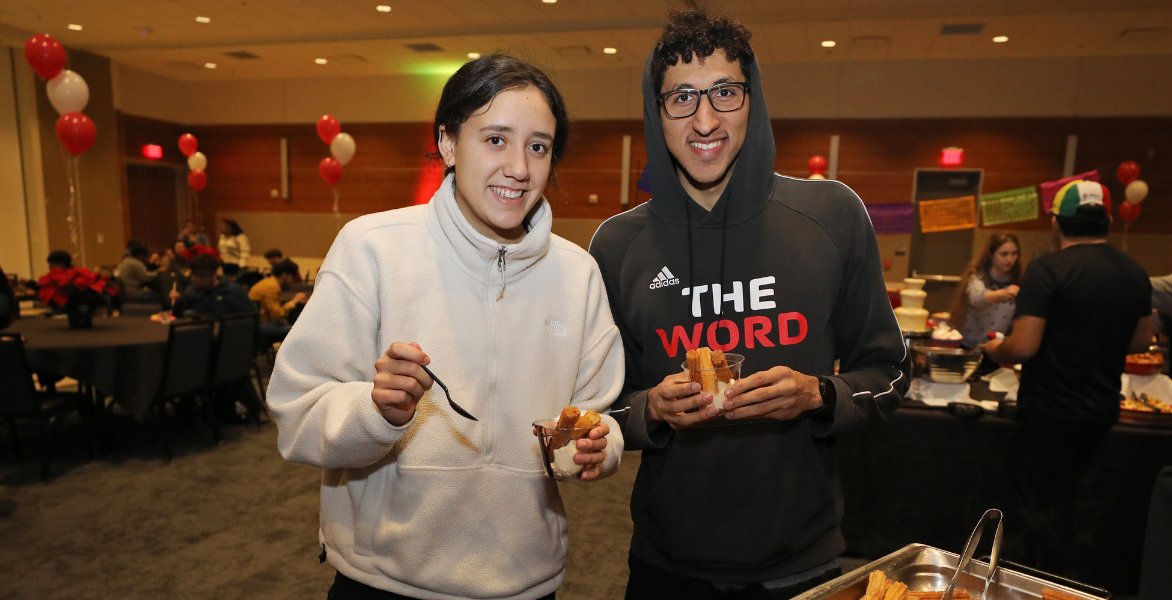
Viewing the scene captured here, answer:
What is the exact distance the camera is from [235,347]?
17.0 ft

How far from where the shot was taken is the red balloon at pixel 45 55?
22.1 ft

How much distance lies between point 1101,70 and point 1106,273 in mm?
8642

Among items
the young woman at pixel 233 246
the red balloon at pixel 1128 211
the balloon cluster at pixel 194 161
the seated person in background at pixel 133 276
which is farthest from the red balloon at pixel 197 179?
the red balloon at pixel 1128 211

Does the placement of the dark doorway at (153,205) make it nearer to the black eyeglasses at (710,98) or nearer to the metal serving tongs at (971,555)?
the black eyeglasses at (710,98)

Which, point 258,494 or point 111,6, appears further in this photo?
point 111,6

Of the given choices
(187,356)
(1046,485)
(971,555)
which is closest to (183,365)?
(187,356)

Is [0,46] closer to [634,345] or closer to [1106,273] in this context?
[634,345]

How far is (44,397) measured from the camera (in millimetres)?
4441

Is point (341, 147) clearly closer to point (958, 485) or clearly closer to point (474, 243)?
point (958, 485)

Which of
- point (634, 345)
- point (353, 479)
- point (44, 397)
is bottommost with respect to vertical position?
point (44, 397)

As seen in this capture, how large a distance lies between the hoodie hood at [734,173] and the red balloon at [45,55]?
7.81 meters

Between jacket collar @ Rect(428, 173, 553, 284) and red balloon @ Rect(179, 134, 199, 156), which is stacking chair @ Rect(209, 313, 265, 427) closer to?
jacket collar @ Rect(428, 173, 553, 284)

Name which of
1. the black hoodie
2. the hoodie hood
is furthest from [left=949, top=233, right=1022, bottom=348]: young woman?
the hoodie hood

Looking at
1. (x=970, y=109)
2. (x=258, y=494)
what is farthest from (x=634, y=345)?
(x=970, y=109)
